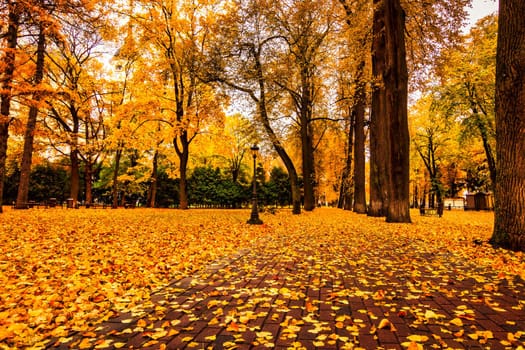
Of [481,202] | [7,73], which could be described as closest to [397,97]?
[7,73]

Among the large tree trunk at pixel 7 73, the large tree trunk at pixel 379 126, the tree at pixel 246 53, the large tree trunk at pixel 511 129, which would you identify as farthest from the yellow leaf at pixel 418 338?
the tree at pixel 246 53

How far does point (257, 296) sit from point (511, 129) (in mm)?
6977

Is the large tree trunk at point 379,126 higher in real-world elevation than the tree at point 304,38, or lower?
lower

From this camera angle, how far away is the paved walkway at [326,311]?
2.93m

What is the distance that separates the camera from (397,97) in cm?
1329

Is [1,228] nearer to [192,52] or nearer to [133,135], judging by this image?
[192,52]

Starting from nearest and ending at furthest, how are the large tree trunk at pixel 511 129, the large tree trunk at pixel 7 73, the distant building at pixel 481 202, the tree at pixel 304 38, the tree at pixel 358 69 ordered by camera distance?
the large tree trunk at pixel 511 129
the large tree trunk at pixel 7 73
the tree at pixel 358 69
the tree at pixel 304 38
the distant building at pixel 481 202

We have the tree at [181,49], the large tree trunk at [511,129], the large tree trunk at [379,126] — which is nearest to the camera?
the large tree trunk at [511,129]

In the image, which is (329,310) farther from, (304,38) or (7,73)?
(304,38)

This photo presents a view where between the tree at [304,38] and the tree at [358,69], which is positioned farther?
the tree at [304,38]

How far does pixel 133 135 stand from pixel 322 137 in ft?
56.8

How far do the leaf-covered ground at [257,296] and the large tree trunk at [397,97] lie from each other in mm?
5631

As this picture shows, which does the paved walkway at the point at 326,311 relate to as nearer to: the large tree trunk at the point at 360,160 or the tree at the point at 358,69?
the tree at the point at 358,69

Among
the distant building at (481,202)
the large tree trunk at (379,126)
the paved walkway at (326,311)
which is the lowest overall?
the paved walkway at (326,311)
